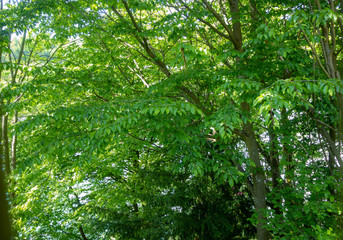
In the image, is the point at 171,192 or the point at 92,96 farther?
the point at 171,192

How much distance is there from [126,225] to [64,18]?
595 centimetres

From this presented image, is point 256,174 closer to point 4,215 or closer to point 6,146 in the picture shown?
point 6,146

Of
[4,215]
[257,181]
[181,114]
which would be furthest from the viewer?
[257,181]

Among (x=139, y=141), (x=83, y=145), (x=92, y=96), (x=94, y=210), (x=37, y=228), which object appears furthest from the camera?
(x=37, y=228)

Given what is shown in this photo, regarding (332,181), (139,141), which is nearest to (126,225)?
(139,141)

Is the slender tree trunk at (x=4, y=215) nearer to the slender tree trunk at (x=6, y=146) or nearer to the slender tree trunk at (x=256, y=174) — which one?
the slender tree trunk at (x=6, y=146)

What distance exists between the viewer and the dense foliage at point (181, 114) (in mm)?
4328

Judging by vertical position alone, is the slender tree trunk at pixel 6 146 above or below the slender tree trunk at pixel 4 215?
above

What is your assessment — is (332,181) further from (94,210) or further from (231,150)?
(94,210)

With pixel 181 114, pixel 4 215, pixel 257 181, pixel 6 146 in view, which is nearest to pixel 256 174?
pixel 257 181

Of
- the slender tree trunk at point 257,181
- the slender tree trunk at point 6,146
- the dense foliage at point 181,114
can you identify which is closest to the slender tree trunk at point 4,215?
the slender tree trunk at point 6,146

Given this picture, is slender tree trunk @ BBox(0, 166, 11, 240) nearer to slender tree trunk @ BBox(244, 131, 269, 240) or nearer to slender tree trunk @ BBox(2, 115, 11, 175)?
slender tree trunk @ BBox(2, 115, 11, 175)

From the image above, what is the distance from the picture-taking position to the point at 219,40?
317 inches

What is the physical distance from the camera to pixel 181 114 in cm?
372
